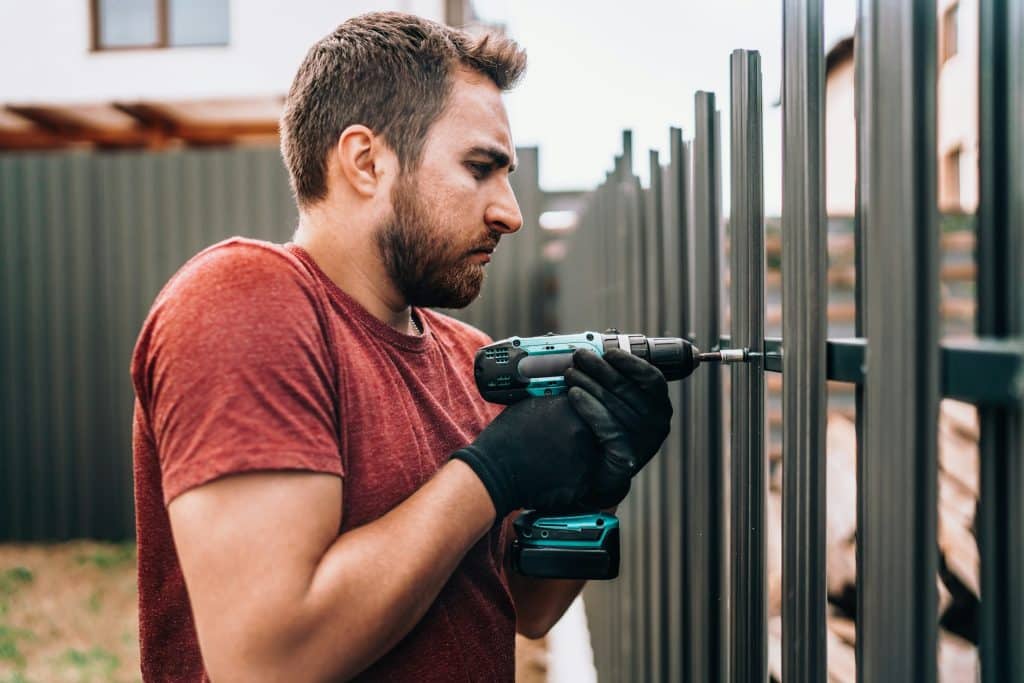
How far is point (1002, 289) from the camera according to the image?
0.74m

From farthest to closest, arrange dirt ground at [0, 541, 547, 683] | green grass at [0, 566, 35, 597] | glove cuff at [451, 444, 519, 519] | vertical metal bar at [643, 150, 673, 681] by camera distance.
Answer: green grass at [0, 566, 35, 597] < dirt ground at [0, 541, 547, 683] < vertical metal bar at [643, 150, 673, 681] < glove cuff at [451, 444, 519, 519]

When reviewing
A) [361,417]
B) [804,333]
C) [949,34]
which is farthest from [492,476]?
[949,34]

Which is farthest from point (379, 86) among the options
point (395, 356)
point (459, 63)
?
point (395, 356)

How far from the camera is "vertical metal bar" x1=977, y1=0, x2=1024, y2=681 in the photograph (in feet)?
2.36

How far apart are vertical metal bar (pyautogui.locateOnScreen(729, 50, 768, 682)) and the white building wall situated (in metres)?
9.85

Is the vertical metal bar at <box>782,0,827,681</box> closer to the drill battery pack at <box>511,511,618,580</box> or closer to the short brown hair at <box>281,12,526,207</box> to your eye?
the drill battery pack at <box>511,511,618,580</box>

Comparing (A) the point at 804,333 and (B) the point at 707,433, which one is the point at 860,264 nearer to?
(A) the point at 804,333

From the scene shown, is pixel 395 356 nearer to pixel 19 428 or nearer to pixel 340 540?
pixel 340 540

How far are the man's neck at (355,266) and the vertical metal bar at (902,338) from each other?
1.01 metres

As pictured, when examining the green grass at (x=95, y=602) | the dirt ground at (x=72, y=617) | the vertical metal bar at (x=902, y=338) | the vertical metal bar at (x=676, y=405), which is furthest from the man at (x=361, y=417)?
the green grass at (x=95, y=602)

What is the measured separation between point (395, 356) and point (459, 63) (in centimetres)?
61

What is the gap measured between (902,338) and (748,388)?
0.64m

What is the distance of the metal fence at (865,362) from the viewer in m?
0.74

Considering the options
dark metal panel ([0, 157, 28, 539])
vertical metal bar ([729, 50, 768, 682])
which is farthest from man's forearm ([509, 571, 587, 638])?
dark metal panel ([0, 157, 28, 539])
